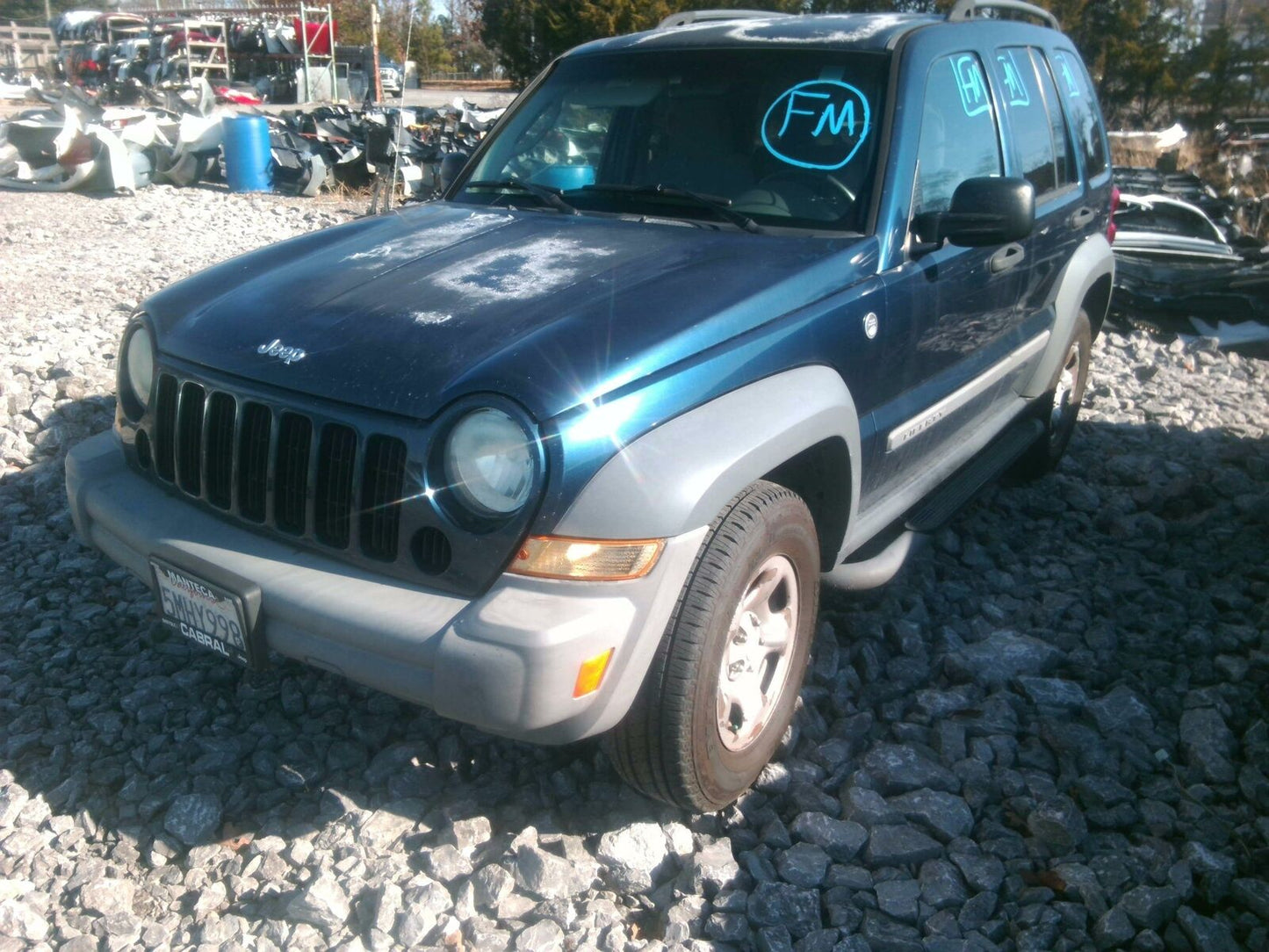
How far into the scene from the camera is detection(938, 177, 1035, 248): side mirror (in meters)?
3.21

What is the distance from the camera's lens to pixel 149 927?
2.58 m

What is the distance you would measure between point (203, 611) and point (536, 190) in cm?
183

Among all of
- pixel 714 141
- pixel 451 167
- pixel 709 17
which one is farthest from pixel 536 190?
pixel 709 17

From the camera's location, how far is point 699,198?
345 centimetres

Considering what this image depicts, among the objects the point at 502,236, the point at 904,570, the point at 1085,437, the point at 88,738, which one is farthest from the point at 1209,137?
the point at 88,738

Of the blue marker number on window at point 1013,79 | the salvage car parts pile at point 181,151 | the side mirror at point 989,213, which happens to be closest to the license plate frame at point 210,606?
the side mirror at point 989,213

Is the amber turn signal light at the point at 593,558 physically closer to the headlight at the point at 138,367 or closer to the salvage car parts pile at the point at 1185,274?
the headlight at the point at 138,367

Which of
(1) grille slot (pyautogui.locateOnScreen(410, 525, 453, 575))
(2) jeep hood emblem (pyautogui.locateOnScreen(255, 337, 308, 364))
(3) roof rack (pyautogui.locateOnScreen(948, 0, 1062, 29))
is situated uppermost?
(3) roof rack (pyautogui.locateOnScreen(948, 0, 1062, 29))

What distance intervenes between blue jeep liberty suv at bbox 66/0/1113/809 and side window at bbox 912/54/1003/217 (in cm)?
2

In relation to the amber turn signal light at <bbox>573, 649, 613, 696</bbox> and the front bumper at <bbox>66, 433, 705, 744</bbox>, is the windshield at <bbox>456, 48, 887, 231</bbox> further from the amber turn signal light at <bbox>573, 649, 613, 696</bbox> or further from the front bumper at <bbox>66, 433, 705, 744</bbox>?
the amber turn signal light at <bbox>573, 649, 613, 696</bbox>

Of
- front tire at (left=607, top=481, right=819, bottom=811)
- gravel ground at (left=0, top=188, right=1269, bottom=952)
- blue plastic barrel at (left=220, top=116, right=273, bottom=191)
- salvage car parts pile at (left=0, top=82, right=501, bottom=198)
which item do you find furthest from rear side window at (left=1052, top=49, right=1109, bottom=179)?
blue plastic barrel at (left=220, top=116, right=273, bottom=191)

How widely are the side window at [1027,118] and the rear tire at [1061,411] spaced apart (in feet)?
2.73

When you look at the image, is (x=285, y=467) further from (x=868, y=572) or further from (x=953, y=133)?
(x=953, y=133)

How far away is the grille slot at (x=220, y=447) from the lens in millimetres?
2809
